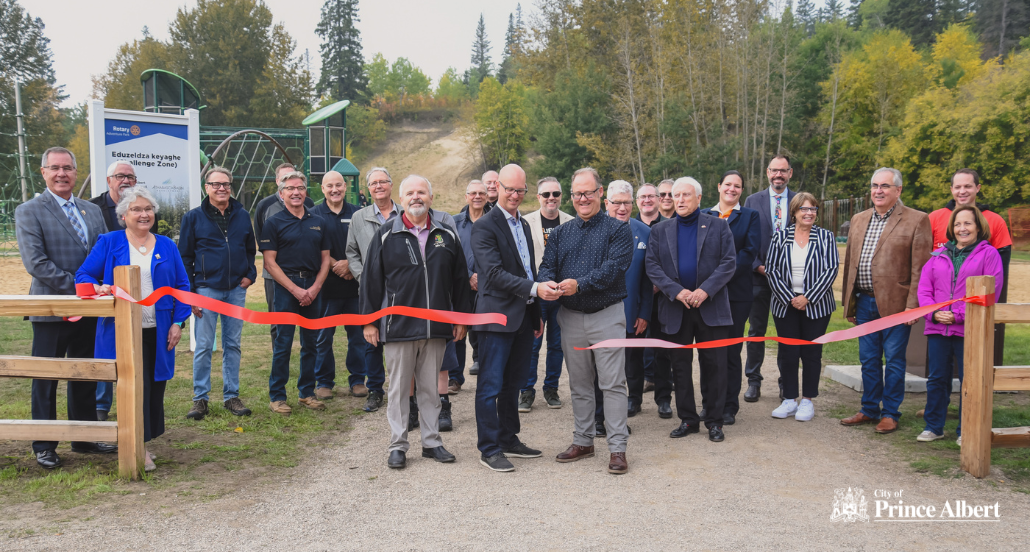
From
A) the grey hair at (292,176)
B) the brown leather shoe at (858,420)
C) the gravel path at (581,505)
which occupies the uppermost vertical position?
the grey hair at (292,176)

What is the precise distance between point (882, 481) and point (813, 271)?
1987mm

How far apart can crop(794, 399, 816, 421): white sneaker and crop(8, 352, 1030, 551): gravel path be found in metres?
0.52

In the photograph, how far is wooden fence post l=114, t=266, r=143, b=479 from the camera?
4281mm

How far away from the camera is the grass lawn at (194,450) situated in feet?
13.9

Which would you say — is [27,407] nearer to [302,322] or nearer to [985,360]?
[302,322]

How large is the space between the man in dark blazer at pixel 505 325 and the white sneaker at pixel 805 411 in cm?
246

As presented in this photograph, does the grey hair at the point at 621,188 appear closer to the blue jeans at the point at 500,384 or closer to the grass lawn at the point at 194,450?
the blue jeans at the point at 500,384

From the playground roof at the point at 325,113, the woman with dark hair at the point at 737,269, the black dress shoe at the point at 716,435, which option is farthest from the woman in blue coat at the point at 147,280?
the playground roof at the point at 325,113

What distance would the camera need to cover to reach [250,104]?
4862 cm

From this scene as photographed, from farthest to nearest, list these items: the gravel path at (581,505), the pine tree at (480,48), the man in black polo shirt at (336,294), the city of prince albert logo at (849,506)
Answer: the pine tree at (480,48)
the man in black polo shirt at (336,294)
the city of prince albert logo at (849,506)
the gravel path at (581,505)

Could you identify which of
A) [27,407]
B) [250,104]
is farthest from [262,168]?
[27,407]

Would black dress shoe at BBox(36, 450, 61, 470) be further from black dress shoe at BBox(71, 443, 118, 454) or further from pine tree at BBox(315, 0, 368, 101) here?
pine tree at BBox(315, 0, 368, 101)

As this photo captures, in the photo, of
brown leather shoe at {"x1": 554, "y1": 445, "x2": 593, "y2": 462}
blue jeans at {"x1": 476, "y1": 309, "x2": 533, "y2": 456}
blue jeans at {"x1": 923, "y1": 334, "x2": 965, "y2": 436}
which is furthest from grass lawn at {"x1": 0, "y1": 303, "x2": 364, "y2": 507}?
blue jeans at {"x1": 923, "y1": 334, "x2": 965, "y2": 436}

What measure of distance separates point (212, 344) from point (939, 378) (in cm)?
586
